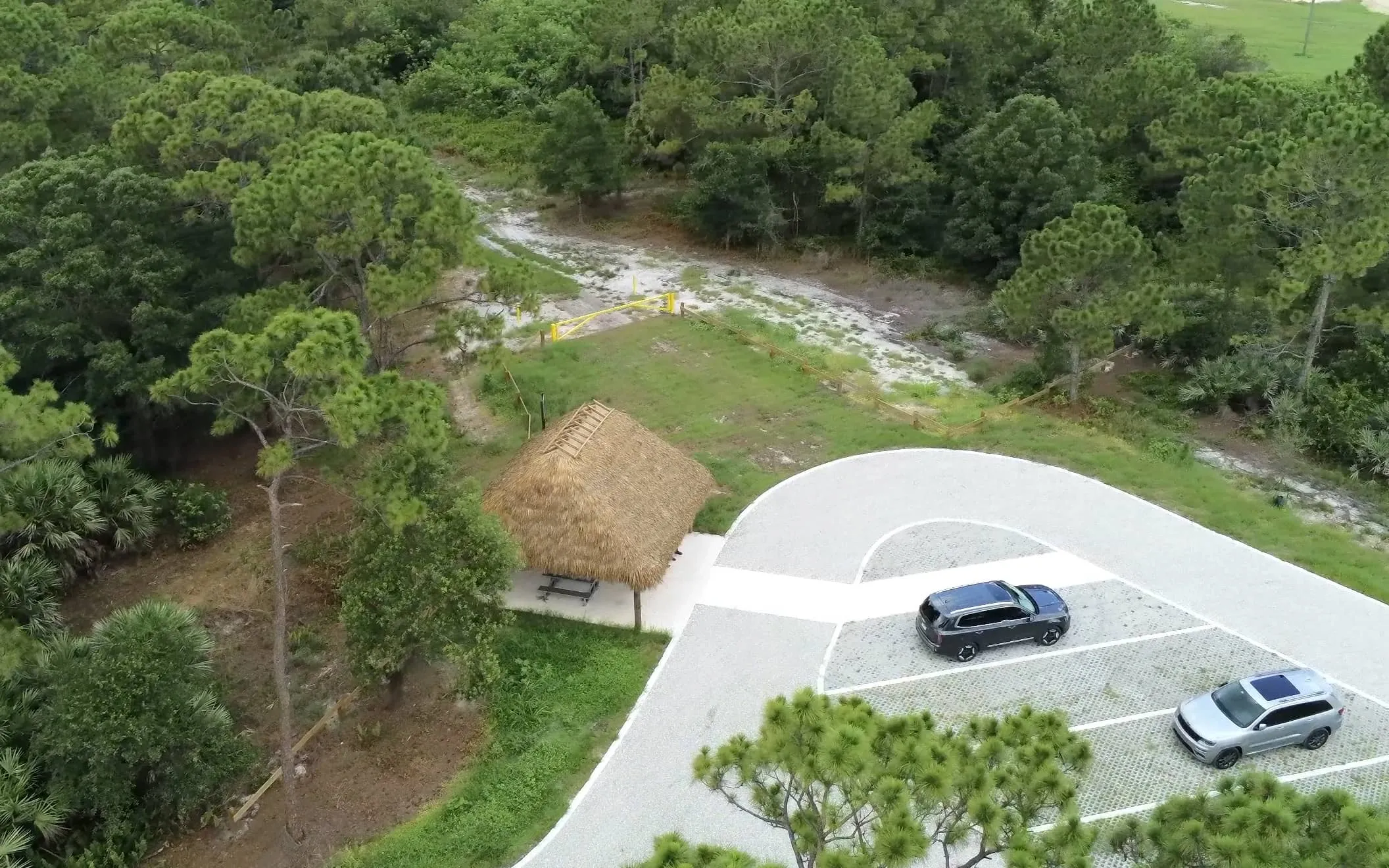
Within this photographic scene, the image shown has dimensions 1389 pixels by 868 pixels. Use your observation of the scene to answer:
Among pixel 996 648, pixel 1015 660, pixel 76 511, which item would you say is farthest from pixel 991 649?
pixel 76 511

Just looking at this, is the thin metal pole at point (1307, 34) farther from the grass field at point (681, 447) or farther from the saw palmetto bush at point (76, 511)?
the saw palmetto bush at point (76, 511)

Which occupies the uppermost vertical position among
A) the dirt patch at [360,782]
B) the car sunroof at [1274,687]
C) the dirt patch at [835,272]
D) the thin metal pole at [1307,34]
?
the thin metal pole at [1307,34]

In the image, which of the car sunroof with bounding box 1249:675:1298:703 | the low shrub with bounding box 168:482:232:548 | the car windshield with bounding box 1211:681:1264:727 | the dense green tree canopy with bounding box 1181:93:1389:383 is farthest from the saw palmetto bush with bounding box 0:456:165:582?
the dense green tree canopy with bounding box 1181:93:1389:383

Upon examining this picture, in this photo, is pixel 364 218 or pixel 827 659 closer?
pixel 827 659

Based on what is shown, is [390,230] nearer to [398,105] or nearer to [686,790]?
[686,790]

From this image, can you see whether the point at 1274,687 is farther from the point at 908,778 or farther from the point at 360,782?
the point at 360,782

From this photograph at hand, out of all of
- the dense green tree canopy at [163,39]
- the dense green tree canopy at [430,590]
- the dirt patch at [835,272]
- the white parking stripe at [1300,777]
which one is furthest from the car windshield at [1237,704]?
the dense green tree canopy at [163,39]
